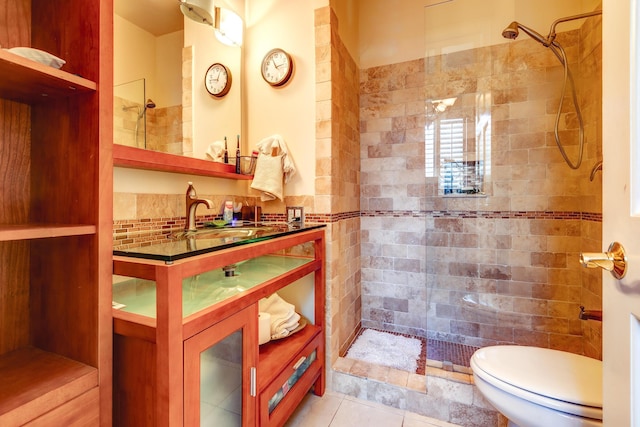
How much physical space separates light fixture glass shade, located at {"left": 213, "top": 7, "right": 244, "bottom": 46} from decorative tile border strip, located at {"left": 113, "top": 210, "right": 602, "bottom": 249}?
3.68ft

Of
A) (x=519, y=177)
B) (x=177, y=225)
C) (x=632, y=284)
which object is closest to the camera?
(x=632, y=284)

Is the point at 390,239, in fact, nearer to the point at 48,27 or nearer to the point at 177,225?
the point at 177,225

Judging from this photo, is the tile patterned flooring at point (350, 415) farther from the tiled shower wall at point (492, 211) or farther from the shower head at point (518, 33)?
the shower head at point (518, 33)

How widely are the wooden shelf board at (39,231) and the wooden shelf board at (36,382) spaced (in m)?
0.36

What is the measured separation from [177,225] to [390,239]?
164cm

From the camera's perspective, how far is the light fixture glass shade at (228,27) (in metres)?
1.68

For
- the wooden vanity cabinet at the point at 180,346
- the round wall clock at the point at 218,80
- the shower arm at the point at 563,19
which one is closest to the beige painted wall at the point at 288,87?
the round wall clock at the point at 218,80

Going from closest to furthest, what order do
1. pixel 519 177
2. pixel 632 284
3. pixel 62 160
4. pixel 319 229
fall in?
1. pixel 632 284
2. pixel 62 160
3. pixel 319 229
4. pixel 519 177

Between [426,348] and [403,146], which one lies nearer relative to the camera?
[426,348]

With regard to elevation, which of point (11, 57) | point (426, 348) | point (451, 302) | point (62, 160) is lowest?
point (426, 348)

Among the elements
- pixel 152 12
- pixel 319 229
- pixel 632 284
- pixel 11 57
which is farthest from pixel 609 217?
pixel 152 12

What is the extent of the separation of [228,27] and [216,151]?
31.9 inches

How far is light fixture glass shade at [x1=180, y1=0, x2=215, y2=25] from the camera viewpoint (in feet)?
4.82

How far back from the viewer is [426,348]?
206cm
